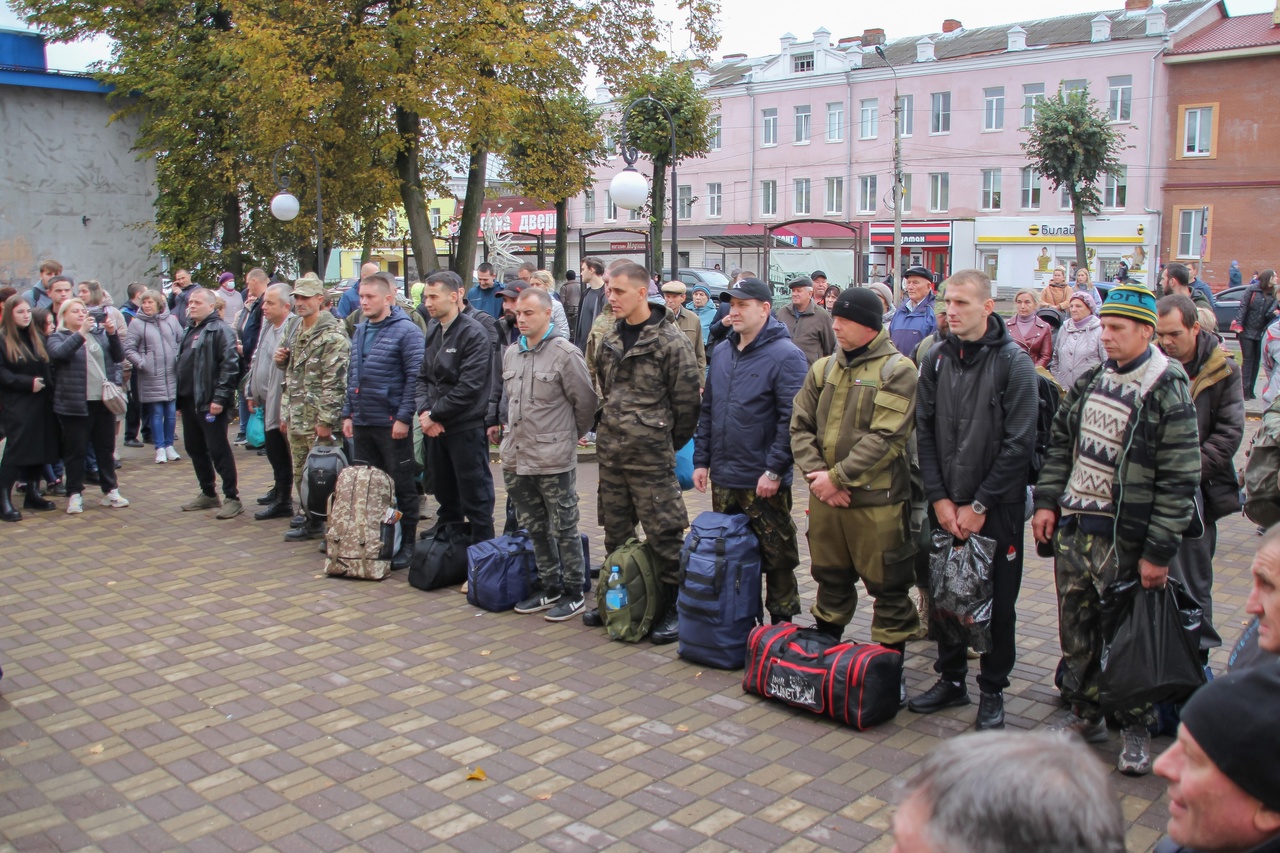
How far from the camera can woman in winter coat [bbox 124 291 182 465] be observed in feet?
37.9

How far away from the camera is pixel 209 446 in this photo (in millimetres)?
9406

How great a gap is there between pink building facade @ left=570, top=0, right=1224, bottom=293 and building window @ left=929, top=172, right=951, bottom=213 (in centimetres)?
6

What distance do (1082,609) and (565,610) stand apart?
317 cm

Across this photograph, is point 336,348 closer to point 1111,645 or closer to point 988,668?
point 988,668

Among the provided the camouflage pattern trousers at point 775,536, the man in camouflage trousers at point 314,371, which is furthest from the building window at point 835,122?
the camouflage pattern trousers at point 775,536

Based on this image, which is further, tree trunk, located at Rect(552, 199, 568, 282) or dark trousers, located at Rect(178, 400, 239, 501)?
tree trunk, located at Rect(552, 199, 568, 282)

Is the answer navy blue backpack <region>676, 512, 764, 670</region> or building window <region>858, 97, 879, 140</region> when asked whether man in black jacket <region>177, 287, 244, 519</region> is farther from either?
building window <region>858, 97, 879, 140</region>

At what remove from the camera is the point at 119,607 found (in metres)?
6.86

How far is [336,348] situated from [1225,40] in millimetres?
45667

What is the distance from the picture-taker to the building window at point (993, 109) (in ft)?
152

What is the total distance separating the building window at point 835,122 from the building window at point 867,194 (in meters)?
2.31

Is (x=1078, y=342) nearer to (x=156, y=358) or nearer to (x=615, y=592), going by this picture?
(x=615, y=592)

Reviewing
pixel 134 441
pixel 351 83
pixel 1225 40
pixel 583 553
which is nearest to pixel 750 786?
pixel 583 553

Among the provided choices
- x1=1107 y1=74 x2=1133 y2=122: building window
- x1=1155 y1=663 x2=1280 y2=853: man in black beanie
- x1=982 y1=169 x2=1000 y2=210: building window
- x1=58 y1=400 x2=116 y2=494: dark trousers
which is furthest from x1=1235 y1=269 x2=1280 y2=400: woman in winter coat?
x1=982 y1=169 x2=1000 y2=210: building window
